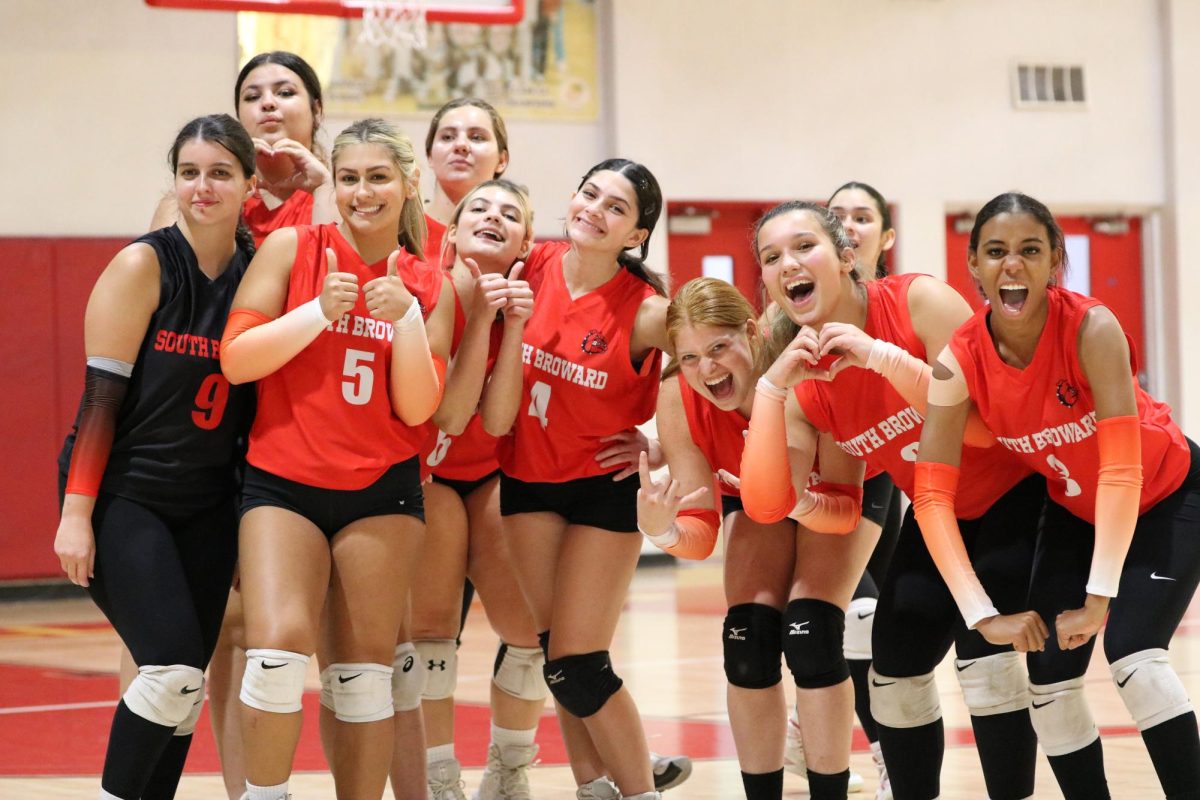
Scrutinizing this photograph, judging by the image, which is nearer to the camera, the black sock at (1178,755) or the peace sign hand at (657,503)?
the black sock at (1178,755)

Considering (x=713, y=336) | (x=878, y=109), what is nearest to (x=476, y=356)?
(x=713, y=336)

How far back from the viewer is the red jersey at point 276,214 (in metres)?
4.68

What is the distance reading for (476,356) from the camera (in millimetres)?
4324

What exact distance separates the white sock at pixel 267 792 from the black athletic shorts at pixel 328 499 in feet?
2.15

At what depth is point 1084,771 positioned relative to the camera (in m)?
3.83

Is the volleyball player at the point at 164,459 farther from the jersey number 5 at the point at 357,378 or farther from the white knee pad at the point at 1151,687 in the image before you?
the white knee pad at the point at 1151,687

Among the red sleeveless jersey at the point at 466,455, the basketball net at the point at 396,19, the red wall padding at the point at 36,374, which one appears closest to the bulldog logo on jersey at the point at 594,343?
the red sleeveless jersey at the point at 466,455

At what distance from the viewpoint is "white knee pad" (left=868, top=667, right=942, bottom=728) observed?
13.0 ft

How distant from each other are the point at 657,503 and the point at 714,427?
47 centimetres

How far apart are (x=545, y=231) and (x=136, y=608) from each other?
9458mm

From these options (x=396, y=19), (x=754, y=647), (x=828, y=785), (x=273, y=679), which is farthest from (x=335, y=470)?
(x=396, y=19)

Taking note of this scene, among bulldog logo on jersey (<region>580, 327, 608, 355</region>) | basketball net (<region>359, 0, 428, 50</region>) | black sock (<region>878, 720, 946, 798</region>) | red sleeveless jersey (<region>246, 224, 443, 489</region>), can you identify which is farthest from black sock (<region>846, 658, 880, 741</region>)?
basketball net (<region>359, 0, 428, 50</region>)

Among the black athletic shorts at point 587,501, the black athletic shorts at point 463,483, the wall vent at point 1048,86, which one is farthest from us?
the wall vent at point 1048,86

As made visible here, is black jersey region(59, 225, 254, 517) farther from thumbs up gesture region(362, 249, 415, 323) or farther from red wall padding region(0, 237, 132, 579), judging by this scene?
red wall padding region(0, 237, 132, 579)
